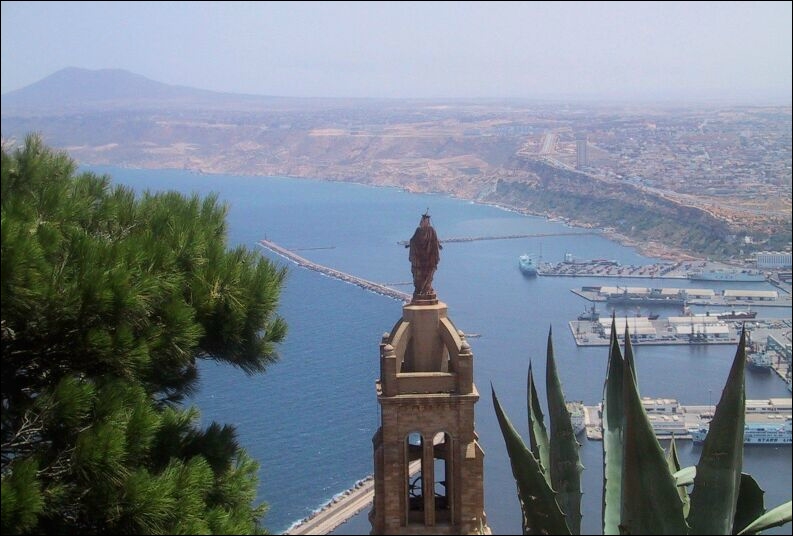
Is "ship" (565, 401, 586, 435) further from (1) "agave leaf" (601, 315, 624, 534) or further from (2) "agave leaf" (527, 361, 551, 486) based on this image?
(1) "agave leaf" (601, 315, 624, 534)

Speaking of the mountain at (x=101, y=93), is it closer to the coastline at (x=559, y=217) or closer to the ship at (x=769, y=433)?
the coastline at (x=559, y=217)

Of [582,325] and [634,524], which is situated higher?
[634,524]

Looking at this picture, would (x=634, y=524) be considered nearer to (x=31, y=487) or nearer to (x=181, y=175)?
(x=31, y=487)

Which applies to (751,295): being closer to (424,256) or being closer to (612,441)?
(612,441)

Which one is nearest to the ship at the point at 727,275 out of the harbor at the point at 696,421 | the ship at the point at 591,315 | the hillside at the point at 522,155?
the hillside at the point at 522,155

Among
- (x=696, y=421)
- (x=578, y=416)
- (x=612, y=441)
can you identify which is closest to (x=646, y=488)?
(x=612, y=441)

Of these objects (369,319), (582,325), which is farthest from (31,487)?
(582,325)
